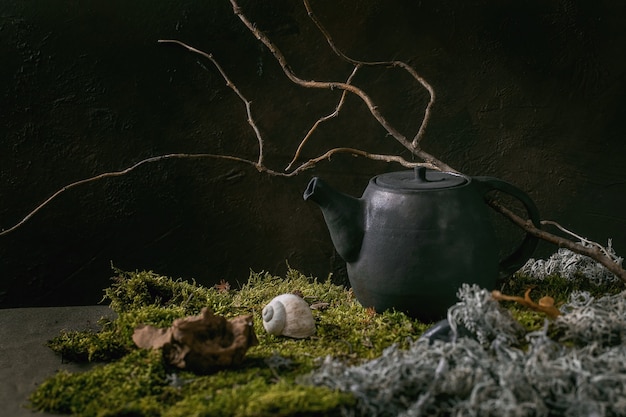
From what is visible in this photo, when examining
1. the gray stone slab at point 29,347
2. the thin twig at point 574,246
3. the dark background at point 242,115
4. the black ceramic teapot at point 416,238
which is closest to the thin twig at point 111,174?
the dark background at point 242,115

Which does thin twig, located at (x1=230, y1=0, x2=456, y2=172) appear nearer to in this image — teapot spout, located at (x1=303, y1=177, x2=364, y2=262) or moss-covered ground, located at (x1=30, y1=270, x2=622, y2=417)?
teapot spout, located at (x1=303, y1=177, x2=364, y2=262)

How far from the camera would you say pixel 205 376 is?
1.40 meters

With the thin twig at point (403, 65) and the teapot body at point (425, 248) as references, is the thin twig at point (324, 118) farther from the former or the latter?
the teapot body at point (425, 248)

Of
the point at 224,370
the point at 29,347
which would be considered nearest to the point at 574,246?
the point at 224,370

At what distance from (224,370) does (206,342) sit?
0.06m

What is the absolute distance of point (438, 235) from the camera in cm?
158

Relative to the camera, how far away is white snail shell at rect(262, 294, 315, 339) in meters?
1.62

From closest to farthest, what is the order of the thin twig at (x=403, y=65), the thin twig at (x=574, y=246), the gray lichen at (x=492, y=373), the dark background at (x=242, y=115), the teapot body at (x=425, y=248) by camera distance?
the gray lichen at (x=492, y=373) → the teapot body at (x=425, y=248) → the thin twig at (x=574, y=246) → the thin twig at (x=403, y=65) → the dark background at (x=242, y=115)

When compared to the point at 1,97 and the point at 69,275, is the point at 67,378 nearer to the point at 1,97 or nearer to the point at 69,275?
the point at 69,275

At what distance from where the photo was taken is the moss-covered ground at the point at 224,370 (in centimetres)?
126

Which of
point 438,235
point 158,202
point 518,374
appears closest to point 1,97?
point 158,202

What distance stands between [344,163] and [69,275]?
34.0 inches

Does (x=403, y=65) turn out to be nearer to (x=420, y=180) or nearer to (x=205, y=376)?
(x=420, y=180)

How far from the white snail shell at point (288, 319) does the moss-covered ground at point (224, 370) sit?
18mm
